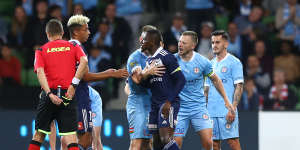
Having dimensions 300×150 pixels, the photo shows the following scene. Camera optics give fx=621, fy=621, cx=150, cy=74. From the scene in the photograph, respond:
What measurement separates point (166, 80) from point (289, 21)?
6.81 metres

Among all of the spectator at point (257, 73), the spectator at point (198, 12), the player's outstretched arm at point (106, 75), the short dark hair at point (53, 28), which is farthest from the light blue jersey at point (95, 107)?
the spectator at point (198, 12)

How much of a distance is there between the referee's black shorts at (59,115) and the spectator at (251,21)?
6.68 m

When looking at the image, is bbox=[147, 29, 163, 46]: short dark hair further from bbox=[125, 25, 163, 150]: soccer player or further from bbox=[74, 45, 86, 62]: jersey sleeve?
bbox=[74, 45, 86, 62]: jersey sleeve

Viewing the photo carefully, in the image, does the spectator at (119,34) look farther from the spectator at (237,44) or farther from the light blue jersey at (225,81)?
the light blue jersey at (225,81)

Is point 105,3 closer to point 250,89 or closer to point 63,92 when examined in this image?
point 250,89

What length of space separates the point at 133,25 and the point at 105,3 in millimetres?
1146

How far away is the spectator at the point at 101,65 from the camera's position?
1231 cm

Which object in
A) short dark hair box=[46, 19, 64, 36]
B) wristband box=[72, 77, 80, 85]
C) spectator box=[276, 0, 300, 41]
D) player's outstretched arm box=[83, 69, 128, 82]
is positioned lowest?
wristband box=[72, 77, 80, 85]

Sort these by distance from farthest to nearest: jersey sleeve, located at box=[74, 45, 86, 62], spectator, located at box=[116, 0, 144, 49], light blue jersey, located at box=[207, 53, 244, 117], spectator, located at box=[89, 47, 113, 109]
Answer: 1. spectator, located at box=[116, 0, 144, 49]
2. spectator, located at box=[89, 47, 113, 109]
3. light blue jersey, located at box=[207, 53, 244, 117]
4. jersey sleeve, located at box=[74, 45, 86, 62]

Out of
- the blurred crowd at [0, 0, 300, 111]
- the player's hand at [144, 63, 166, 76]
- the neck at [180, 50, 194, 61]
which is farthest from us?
the blurred crowd at [0, 0, 300, 111]

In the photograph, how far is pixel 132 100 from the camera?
28.8 feet

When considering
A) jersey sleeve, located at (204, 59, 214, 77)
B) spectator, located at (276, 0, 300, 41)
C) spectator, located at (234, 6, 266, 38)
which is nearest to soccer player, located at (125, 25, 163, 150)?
jersey sleeve, located at (204, 59, 214, 77)

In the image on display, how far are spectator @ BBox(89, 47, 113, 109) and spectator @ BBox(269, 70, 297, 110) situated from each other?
3.22 m

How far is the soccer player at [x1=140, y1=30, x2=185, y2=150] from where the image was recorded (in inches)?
314
